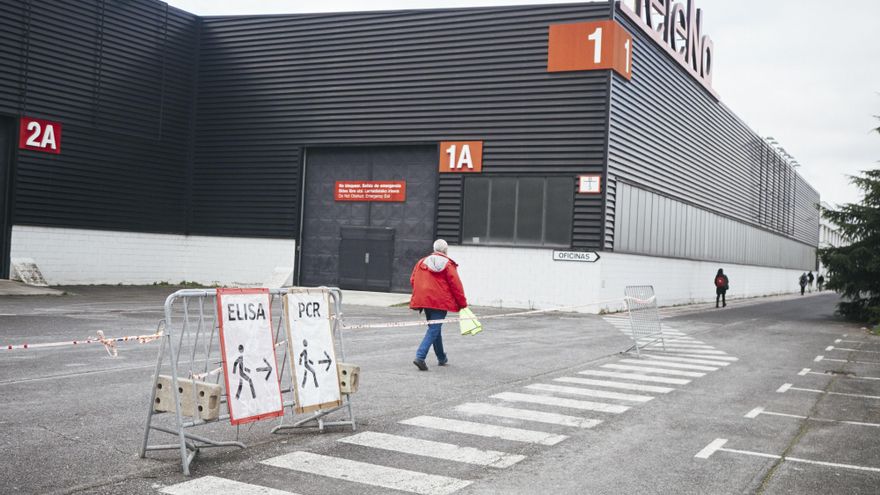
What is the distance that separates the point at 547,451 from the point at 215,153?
3037 cm

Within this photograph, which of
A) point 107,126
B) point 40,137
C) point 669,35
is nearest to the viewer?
point 40,137

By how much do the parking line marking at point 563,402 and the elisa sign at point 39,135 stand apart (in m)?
23.7

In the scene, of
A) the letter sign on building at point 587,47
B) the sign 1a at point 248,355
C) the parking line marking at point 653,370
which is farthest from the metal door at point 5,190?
the sign 1a at point 248,355

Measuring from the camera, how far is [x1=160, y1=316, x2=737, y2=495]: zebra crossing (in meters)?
6.26

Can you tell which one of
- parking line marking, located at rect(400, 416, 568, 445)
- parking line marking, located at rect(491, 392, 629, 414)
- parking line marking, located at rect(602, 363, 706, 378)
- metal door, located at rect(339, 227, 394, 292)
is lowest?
parking line marking, located at rect(400, 416, 568, 445)

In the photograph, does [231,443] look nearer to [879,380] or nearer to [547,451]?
[547,451]

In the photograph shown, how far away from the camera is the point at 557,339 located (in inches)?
743

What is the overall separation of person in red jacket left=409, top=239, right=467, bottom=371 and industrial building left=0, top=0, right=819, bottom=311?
17308 mm

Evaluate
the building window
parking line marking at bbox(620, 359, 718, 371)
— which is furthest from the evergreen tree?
parking line marking at bbox(620, 359, 718, 371)

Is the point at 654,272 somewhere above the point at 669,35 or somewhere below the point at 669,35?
below

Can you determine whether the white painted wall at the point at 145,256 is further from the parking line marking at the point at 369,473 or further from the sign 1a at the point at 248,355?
the parking line marking at the point at 369,473

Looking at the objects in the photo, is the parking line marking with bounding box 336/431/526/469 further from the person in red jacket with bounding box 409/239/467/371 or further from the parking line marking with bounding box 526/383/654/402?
the person in red jacket with bounding box 409/239/467/371

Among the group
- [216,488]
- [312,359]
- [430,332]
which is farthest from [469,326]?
[216,488]

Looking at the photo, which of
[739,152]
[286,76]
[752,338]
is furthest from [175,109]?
[739,152]
